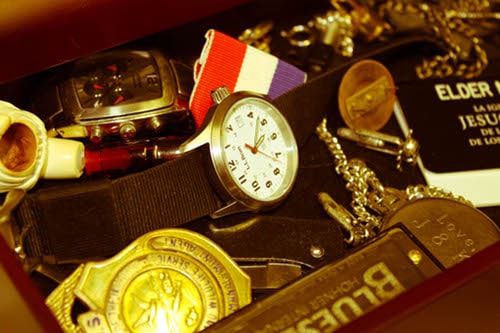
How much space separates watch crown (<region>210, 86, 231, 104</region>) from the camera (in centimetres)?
103

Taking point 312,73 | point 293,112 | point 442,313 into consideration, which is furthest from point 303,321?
point 312,73

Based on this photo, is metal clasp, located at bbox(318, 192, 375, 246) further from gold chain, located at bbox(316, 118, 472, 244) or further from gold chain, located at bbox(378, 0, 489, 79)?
gold chain, located at bbox(378, 0, 489, 79)

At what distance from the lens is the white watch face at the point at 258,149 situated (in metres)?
1.01

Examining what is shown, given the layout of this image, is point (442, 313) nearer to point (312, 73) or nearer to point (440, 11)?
point (312, 73)

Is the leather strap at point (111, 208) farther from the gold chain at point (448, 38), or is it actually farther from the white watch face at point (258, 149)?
the gold chain at point (448, 38)

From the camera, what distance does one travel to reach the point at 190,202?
102cm

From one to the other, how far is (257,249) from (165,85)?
0.31m

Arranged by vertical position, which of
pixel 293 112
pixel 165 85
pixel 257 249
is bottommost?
pixel 257 249

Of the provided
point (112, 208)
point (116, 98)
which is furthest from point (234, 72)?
point (112, 208)

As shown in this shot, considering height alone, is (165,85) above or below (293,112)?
above

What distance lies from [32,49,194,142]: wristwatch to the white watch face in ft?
0.33

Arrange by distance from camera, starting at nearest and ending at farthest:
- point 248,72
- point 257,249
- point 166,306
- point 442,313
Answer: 1. point 442,313
2. point 166,306
3. point 257,249
4. point 248,72

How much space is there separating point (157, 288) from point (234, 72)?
0.44 meters

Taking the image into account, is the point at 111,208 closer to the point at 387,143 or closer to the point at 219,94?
the point at 219,94
